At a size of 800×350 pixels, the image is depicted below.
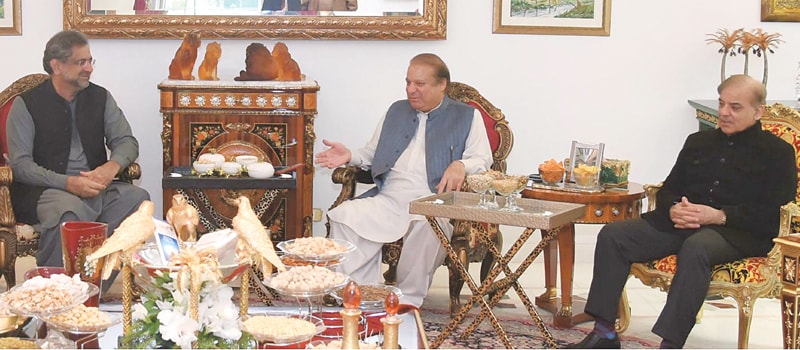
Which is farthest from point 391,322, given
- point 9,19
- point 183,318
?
point 9,19

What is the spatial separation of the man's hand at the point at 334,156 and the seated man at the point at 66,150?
3.28 feet

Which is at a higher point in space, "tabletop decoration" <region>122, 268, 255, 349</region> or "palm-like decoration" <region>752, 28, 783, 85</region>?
"palm-like decoration" <region>752, 28, 783, 85</region>

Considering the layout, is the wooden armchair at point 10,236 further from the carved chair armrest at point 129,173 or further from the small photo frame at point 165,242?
the small photo frame at point 165,242

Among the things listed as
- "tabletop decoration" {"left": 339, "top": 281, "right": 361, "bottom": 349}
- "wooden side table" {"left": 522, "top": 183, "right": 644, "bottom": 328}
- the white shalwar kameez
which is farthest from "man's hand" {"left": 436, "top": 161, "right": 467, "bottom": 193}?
"tabletop decoration" {"left": 339, "top": 281, "right": 361, "bottom": 349}

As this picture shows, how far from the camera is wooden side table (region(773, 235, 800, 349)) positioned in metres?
3.98

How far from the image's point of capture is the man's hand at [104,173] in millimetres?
5680

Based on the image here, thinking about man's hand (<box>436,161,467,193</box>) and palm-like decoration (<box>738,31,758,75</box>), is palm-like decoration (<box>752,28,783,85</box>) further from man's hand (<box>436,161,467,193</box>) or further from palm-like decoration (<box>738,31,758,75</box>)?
man's hand (<box>436,161,467,193</box>)

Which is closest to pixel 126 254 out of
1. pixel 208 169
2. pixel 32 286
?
pixel 32 286

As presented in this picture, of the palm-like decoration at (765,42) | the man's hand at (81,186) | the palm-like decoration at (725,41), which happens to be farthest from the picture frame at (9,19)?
the palm-like decoration at (765,42)

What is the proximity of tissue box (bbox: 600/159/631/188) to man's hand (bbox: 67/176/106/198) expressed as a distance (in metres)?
2.71

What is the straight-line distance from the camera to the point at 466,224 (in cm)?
554

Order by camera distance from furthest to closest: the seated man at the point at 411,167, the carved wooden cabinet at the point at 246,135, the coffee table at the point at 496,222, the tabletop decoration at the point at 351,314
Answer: the carved wooden cabinet at the point at 246,135 < the seated man at the point at 411,167 < the coffee table at the point at 496,222 < the tabletop decoration at the point at 351,314

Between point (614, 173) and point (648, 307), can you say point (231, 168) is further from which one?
point (648, 307)

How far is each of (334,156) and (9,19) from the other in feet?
8.37
